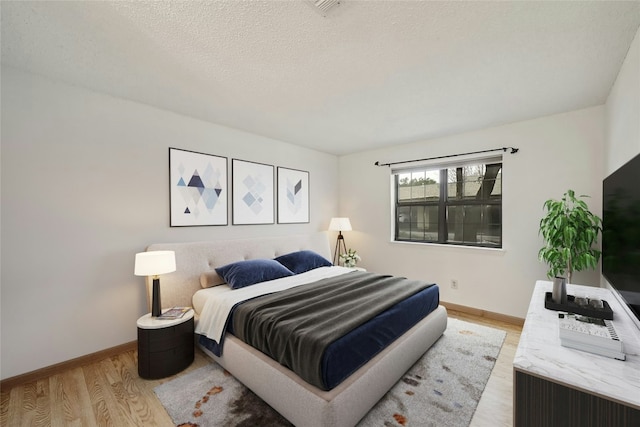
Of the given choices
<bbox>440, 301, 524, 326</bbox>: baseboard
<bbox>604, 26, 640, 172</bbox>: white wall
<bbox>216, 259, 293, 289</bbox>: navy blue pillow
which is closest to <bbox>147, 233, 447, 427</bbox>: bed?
<bbox>216, 259, 293, 289</bbox>: navy blue pillow

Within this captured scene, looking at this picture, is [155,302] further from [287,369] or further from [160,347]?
[287,369]

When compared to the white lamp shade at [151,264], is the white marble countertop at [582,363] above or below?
below

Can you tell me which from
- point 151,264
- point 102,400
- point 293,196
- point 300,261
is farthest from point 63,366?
point 293,196

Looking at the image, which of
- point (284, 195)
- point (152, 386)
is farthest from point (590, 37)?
point (152, 386)

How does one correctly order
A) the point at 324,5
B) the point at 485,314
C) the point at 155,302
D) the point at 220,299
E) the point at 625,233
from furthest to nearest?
the point at 485,314, the point at 220,299, the point at 155,302, the point at 625,233, the point at 324,5

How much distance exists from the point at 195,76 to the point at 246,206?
1.76 m

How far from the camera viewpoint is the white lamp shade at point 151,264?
2156mm

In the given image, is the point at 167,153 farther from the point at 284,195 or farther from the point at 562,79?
the point at 562,79

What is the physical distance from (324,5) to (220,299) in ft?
7.71

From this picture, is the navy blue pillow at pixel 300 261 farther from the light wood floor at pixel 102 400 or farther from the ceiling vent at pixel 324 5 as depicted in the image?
the ceiling vent at pixel 324 5

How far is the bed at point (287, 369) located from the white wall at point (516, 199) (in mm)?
1099

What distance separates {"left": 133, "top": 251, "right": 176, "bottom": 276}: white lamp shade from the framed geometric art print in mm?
1903

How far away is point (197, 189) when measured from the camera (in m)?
3.05

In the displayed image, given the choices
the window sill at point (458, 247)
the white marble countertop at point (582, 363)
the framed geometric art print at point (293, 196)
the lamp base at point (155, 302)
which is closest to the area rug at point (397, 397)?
the lamp base at point (155, 302)
